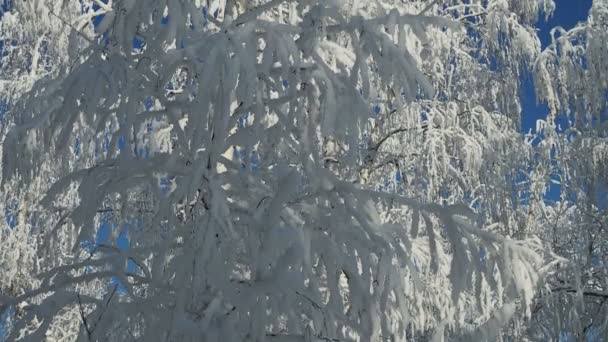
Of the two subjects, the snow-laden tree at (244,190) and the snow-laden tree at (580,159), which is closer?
the snow-laden tree at (244,190)

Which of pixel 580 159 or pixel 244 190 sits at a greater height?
pixel 580 159

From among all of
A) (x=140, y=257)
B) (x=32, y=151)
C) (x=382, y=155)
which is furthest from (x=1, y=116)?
(x=140, y=257)

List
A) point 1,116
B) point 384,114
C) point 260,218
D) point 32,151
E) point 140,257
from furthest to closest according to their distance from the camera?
point 1,116, point 384,114, point 32,151, point 140,257, point 260,218

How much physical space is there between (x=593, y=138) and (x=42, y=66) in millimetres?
5216

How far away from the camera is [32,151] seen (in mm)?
3346

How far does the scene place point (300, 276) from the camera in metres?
2.34

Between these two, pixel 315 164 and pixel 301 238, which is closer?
pixel 301 238

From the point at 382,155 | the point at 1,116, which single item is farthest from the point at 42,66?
the point at 382,155

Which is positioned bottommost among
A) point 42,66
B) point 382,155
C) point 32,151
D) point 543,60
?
point 32,151

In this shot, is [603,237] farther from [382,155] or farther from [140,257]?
[140,257]

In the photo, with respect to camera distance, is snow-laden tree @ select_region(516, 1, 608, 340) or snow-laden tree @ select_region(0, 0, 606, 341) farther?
snow-laden tree @ select_region(516, 1, 608, 340)

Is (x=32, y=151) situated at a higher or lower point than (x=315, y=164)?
higher

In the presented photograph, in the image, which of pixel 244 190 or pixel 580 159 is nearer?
pixel 244 190

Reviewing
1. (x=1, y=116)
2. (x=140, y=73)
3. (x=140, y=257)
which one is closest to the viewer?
(x=140, y=73)
